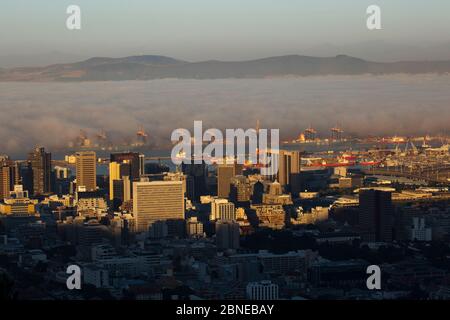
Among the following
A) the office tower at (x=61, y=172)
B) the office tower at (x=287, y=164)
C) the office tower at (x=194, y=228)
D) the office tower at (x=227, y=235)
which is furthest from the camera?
the office tower at (x=287, y=164)

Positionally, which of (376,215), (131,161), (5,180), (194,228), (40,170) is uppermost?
(131,161)

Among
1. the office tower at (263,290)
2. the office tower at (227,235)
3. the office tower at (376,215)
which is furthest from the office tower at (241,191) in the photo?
the office tower at (263,290)

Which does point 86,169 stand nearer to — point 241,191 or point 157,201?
point 241,191

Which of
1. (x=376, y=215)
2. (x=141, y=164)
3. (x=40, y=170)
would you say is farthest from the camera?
(x=141, y=164)

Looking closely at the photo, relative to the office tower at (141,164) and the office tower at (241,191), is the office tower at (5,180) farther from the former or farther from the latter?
the office tower at (241,191)

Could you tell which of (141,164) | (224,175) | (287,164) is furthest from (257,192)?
(141,164)
